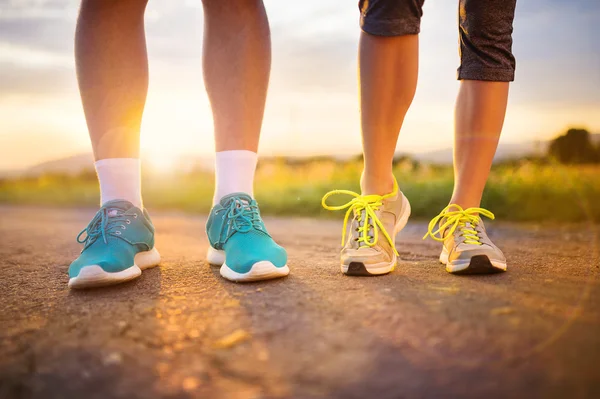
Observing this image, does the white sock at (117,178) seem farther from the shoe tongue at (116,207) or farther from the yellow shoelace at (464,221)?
the yellow shoelace at (464,221)

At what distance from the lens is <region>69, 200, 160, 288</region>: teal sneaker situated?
5.40 ft

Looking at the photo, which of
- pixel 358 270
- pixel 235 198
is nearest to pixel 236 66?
pixel 235 198

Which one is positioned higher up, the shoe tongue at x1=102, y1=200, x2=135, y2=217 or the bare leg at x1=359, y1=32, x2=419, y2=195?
the bare leg at x1=359, y1=32, x2=419, y2=195

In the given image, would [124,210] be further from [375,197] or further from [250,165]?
[375,197]

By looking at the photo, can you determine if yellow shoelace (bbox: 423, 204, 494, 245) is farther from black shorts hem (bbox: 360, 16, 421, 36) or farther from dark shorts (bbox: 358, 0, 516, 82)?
black shorts hem (bbox: 360, 16, 421, 36)

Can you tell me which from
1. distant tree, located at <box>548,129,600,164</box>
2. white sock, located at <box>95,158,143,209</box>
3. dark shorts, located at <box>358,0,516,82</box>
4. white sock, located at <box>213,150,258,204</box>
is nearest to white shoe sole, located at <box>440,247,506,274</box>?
dark shorts, located at <box>358,0,516,82</box>

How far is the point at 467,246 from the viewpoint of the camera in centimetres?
179

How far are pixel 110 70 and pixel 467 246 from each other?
1.51m

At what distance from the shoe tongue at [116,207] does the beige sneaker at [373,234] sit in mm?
813

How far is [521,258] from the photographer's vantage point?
2244 mm

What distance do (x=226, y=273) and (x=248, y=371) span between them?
0.75 m

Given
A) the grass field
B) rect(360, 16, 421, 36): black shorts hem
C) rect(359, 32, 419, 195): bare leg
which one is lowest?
the grass field

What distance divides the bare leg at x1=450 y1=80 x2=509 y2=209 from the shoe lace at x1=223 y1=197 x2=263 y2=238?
32.6 inches

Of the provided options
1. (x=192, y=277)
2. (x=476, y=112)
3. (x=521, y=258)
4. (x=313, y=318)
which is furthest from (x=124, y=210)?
(x=521, y=258)
